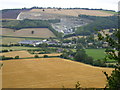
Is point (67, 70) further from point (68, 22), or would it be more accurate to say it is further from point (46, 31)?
point (68, 22)

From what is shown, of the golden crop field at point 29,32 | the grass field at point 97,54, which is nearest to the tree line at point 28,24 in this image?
the golden crop field at point 29,32

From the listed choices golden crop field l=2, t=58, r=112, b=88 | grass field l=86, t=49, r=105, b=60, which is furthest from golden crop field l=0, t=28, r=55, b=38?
golden crop field l=2, t=58, r=112, b=88

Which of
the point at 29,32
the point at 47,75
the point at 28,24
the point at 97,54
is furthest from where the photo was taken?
the point at 28,24

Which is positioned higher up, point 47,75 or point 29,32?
point 29,32

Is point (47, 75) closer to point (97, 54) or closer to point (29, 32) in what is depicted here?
point (97, 54)

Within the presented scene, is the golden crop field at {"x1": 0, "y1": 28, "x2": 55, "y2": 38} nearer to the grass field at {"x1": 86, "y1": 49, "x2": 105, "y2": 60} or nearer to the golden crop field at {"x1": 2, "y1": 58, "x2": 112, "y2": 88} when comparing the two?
the grass field at {"x1": 86, "y1": 49, "x2": 105, "y2": 60}

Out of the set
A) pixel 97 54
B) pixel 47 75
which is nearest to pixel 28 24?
pixel 97 54

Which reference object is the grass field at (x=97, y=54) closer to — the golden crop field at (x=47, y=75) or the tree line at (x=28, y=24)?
the golden crop field at (x=47, y=75)
